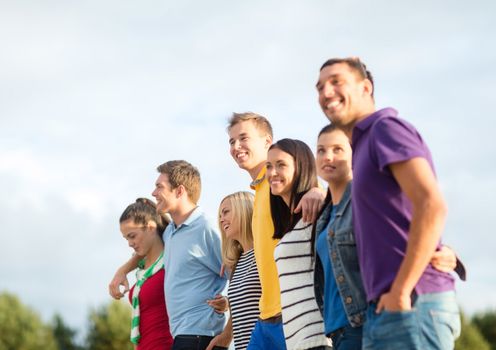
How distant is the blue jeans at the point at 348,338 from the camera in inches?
180

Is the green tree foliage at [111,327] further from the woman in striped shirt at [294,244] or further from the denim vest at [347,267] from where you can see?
the denim vest at [347,267]

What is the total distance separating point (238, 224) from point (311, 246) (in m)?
1.61

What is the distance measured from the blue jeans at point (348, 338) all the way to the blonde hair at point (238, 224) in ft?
7.97

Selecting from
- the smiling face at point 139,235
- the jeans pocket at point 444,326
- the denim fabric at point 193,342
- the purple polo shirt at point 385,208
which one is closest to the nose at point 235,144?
the denim fabric at point 193,342

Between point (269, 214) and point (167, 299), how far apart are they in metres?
2.11

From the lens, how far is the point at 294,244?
5.68 meters

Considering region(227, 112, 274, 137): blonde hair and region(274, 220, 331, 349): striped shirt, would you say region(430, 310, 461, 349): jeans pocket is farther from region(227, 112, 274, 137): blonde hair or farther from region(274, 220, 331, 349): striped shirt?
region(227, 112, 274, 137): blonde hair

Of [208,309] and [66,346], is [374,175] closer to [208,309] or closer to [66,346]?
[208,309]

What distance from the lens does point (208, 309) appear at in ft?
25.5

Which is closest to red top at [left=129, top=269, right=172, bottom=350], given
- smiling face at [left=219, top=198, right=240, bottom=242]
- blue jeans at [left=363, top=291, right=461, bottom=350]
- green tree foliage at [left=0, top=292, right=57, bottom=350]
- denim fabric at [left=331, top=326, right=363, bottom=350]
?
smiling face at [left=219, top=198, right=240, bottom=242]

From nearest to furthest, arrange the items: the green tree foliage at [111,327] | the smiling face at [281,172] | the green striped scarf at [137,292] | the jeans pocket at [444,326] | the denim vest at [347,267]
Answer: the jeans pocket at [444,326] < the denim vest at [347,267] < the smiling face at [281,172] < the green striped scarf at [137,292] < the green tree foliage at [111,327]

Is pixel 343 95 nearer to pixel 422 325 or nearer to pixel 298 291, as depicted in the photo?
pixel 422 325

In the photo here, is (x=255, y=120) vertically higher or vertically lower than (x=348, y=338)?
higher

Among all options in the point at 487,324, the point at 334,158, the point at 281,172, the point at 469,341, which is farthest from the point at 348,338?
the point at 487,324
